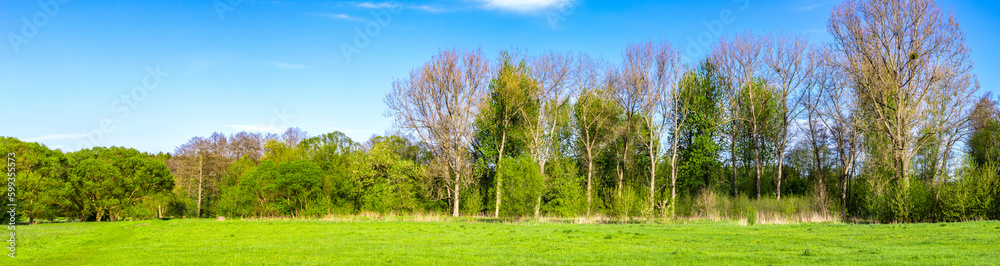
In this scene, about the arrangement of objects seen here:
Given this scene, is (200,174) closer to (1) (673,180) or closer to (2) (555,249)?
(1) (673,180)

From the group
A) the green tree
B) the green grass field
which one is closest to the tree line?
the green tree

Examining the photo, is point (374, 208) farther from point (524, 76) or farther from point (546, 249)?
point (546, 249)

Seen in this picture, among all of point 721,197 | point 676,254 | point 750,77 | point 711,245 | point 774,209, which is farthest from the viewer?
point 750,77

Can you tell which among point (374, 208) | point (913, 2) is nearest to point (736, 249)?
point (913, 2)

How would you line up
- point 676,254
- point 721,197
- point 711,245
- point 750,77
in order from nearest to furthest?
point 676,254 < point 711,245 < point 721,197 < point 750,77

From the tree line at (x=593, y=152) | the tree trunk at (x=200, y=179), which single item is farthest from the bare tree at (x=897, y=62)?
the tree trunk at (x=200, y=179)

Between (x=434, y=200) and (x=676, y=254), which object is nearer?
(x=676, y=254)

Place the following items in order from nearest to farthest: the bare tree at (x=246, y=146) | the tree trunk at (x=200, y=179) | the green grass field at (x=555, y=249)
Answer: the green grass field at (x=555, y=249) < the tree trunk at (x=200, y=179) < the bare tree at (x=246, y=146)

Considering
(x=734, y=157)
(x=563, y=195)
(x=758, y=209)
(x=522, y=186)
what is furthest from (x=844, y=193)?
(x=522, y=186)

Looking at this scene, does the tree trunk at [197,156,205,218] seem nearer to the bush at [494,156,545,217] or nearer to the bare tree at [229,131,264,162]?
the bare tree at [229,131,264,162]

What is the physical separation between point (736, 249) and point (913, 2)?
936 inches

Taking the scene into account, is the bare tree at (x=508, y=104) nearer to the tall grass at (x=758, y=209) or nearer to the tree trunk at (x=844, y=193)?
the tall grass at (x=758, y=209)

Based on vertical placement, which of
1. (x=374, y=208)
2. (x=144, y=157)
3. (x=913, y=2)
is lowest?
(x=374, y=208)

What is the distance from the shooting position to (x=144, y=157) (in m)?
43.8
